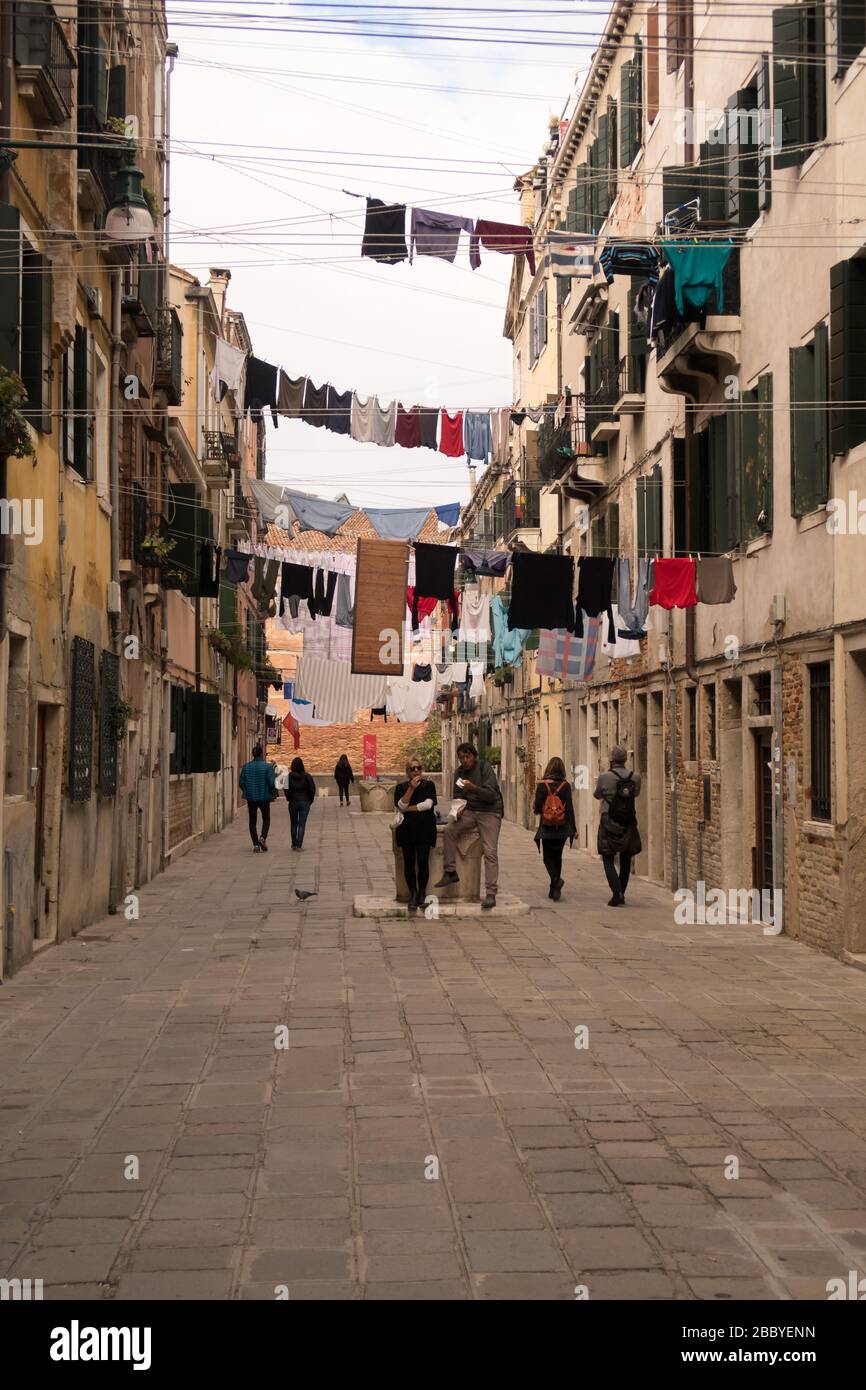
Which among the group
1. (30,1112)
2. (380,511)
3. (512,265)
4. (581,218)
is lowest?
(30,1112)

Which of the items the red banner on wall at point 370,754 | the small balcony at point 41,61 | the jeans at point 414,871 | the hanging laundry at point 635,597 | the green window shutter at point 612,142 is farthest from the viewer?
the red banner on wall at point 370,754

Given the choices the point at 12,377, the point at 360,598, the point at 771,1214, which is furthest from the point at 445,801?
the point at 771,1214

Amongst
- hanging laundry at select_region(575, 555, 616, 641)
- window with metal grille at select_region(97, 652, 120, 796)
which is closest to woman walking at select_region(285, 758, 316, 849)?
hanging laundry at select_region(575, 555, 616, 641)

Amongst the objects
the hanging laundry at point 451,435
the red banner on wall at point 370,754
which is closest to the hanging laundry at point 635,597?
the hanging laundry at point 451,435

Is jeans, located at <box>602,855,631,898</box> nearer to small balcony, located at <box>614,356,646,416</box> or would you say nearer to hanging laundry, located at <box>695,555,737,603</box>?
hanging laundry, located at <box>695,555,737,603</box>

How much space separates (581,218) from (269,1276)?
26.1 meters

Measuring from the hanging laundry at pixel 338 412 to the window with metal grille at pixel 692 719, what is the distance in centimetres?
635

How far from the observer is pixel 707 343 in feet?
58.2

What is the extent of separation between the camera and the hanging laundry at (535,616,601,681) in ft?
89.6

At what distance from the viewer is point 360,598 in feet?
79.4

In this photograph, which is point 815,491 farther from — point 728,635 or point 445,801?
point 445,801

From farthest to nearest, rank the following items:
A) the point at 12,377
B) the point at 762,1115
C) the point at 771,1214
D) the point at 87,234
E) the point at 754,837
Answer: the point at 754,837 < the point at 87,234 < the point at 12,377 < the point at 762,1115 < the point at 771,1214

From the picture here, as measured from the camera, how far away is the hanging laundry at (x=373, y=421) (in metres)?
23.4

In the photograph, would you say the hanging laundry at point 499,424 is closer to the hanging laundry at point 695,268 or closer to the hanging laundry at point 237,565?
the hanging laundry at point 237,565
